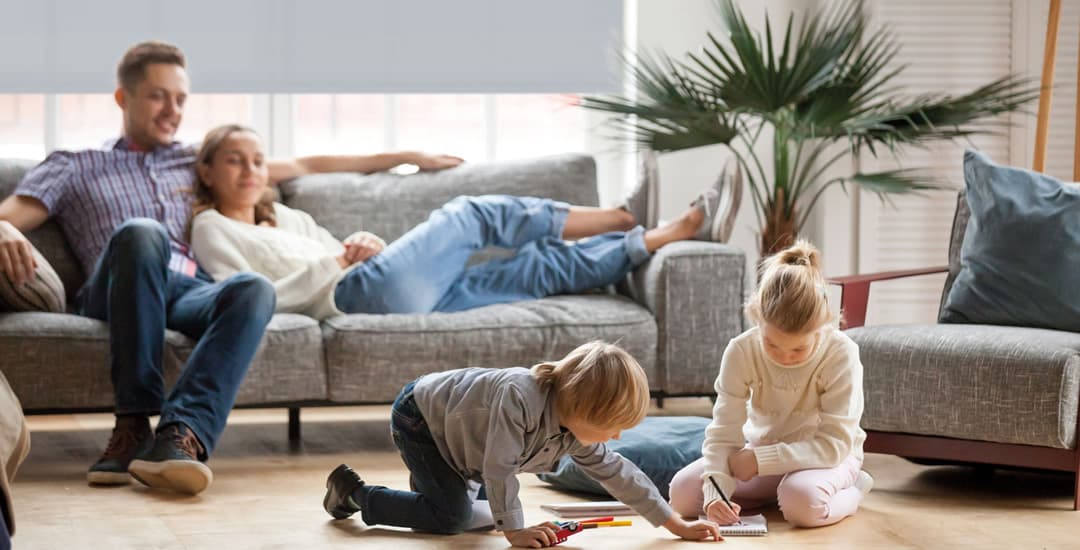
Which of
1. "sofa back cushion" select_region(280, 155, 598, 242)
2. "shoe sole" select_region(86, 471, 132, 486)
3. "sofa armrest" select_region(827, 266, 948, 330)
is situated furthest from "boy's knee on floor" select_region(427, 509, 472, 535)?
"sofa back cushion" select_region(280, 155, 598, 242)

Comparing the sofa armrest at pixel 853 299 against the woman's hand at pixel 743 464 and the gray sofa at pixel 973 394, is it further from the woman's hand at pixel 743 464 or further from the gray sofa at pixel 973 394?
the woman's hand at pixel 743 464

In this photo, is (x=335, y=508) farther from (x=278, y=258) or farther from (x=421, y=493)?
(x=278, y=258)

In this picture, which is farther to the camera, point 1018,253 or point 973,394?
point 1018,253

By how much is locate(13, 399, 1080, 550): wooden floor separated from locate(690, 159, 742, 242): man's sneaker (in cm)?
78

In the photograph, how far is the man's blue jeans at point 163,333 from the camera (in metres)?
3.12

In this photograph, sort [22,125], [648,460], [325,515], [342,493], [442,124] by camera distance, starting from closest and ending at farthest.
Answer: [342,493] → [325,515] → [648,460] → [22,125] → [442,124]

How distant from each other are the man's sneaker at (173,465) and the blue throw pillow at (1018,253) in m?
1.83

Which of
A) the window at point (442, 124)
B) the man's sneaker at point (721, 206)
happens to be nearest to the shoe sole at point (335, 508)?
the man's sneaker at point (721, 206)

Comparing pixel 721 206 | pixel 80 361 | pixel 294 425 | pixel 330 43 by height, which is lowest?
pixel 294 425

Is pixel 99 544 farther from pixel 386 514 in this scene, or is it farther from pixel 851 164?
pixel 851 164

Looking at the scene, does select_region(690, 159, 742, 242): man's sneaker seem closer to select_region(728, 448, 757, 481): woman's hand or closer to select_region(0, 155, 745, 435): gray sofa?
select_region(0, 155, 745, 435): gray sofa

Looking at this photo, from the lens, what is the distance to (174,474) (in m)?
2.96

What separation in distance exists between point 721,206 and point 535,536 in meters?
1.65

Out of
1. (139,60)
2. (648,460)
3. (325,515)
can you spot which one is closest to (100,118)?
(139,60)
